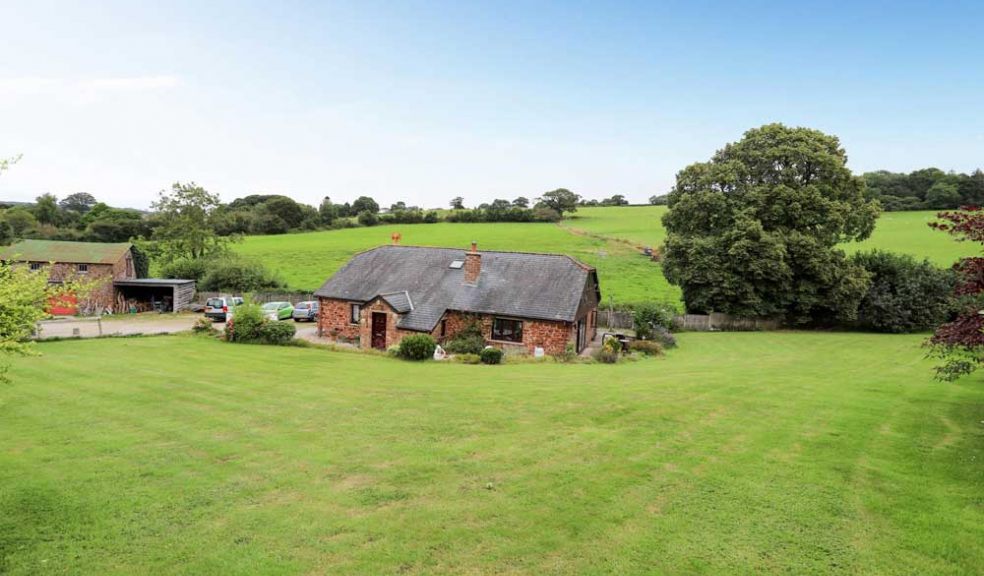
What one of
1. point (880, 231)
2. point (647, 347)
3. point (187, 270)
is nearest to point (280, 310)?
point (187, 270)

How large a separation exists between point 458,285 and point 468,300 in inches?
59.5

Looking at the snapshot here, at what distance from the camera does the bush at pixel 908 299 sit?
115 feet

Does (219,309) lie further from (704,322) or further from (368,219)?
(368,219)

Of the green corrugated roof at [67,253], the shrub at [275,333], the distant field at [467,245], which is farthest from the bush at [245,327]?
the distant field at [467,245]

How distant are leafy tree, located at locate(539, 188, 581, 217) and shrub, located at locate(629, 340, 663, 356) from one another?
6949 centimetres

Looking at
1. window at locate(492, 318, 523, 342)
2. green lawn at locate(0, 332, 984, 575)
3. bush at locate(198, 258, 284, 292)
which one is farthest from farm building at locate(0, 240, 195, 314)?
window at locate(492, 318, 523, 342)

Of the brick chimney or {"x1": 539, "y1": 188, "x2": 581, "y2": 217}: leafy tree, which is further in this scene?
{"x1": 539, "y1": 188, "x2": 581, "y2": 217}: leafy tree

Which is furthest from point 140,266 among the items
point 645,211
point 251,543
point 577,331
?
point 645,211

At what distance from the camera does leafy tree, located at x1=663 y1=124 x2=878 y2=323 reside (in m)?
34.1

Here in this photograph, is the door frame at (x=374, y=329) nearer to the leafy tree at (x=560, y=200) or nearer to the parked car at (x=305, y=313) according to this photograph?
the parked car at (x=305, y=313)

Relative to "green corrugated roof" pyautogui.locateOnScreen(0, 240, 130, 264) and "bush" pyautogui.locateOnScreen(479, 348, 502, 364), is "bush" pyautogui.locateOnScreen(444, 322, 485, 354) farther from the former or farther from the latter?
"green corrugated roof" pyautogui.locateOnScreen(0, 240, 130, 264)

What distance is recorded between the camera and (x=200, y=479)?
933 cm

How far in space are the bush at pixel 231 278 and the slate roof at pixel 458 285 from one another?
19.0m

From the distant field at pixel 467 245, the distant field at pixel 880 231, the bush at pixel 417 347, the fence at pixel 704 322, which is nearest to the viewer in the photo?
the bush at pixel 417 347
